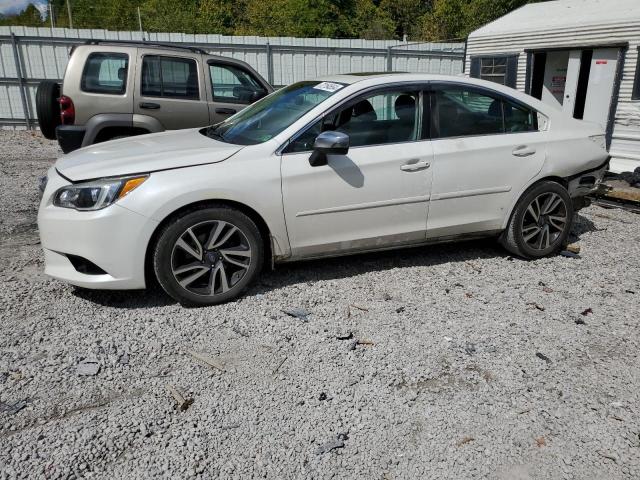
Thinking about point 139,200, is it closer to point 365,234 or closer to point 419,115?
point 365,234

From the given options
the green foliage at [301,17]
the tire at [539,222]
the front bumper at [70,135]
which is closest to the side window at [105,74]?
the front bumper at [70,135]

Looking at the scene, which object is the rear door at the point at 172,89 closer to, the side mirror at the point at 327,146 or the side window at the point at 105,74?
the side window at the point at 105,74

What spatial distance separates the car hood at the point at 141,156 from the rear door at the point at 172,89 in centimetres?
292

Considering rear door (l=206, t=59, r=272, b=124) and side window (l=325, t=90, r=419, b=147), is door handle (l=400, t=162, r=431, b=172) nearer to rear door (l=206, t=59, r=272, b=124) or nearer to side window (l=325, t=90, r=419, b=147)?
side window (l=325, t=90, r=419, b=147)

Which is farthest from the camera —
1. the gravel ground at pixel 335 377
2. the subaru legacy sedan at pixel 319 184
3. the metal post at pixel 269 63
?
the metal post at pixel 269 63

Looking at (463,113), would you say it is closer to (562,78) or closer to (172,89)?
(172,89)

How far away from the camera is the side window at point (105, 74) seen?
705 centimetres

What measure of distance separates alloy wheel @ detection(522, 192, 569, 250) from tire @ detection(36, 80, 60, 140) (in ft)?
20.4

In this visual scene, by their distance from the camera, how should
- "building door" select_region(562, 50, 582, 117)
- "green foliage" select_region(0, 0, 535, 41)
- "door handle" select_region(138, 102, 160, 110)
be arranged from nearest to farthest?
1. "door handle" select_region(138, 102, 160, 110)
2. "building door" select_region(562, 50, 582, 117)
3. "green foliage" select_region(0, 0, 535, 41)

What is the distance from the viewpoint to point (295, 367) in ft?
10.9

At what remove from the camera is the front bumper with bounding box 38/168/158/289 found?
361cm

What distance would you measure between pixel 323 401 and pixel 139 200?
1795mm

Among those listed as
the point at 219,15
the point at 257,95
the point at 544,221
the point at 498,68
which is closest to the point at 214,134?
the point at 544,221

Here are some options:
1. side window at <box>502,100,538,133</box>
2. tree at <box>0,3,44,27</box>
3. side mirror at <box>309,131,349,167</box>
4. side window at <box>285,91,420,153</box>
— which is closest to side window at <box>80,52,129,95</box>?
side window at <box>285,91,420,153</box>
